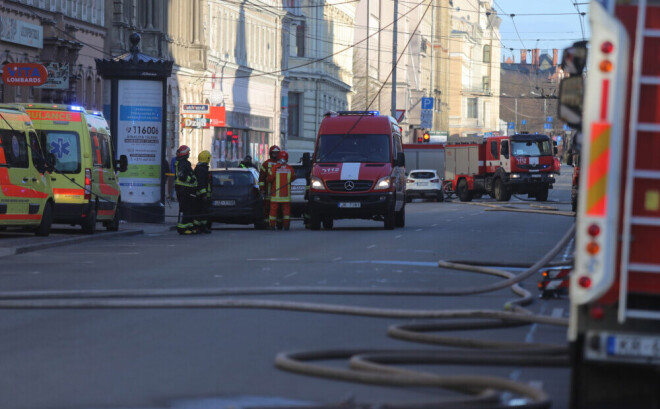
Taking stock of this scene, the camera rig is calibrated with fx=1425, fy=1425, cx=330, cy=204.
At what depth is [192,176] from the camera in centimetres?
2894

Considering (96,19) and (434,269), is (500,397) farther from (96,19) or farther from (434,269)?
(96,19)

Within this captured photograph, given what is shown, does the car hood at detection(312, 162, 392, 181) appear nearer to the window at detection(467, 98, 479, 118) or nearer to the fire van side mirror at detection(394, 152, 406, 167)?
the fire van side mirror at detection(394, 152, 406, 167)

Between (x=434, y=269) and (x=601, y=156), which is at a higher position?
(x=601, y=156)

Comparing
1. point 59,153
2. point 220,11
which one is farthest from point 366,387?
point 220,11

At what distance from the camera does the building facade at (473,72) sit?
163m

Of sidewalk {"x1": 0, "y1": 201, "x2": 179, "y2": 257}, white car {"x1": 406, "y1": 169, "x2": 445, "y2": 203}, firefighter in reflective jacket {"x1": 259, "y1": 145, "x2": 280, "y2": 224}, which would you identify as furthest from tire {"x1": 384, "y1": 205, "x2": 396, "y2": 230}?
white car {"x1": 406, "y1": 169, "x2": 445, "y2": 203}

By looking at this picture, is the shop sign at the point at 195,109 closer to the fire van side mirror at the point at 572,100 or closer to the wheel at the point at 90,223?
the wheel at the point at 90,223

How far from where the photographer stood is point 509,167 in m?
59.6

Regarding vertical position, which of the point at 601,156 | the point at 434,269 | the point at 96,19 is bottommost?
the point at 434,269

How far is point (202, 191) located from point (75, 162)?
2.84 meters

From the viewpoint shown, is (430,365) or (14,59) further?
(14,59)

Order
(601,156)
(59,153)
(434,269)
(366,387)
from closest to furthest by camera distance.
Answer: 1. (601,156)
2. (366,387)
3. (434,269)
4. (59,153)

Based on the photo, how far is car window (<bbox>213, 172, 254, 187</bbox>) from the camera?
3212cm

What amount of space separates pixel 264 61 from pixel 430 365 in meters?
67.1
